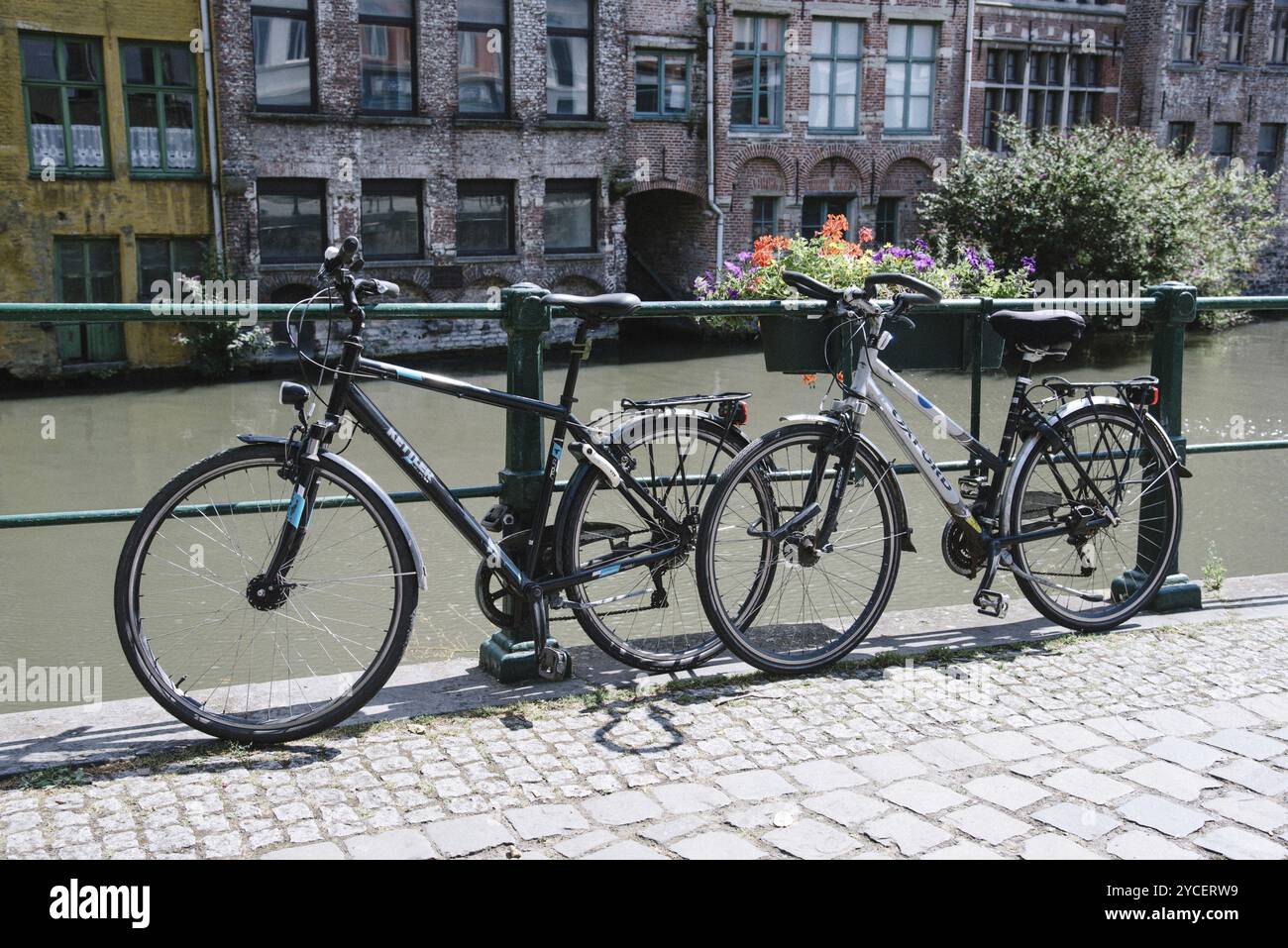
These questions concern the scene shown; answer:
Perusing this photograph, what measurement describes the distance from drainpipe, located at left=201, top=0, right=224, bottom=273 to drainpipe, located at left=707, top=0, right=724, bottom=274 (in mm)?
9405

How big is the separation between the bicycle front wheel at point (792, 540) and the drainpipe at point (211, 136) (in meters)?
18.7

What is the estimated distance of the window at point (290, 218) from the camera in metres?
22.5

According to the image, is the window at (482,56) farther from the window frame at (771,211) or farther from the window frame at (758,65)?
the window frame at (771,211)

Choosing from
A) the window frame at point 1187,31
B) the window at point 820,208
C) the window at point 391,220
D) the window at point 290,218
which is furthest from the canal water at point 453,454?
the window frame at point 1187,31

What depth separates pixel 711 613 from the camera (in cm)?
443

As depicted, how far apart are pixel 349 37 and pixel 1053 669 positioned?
20830 mm

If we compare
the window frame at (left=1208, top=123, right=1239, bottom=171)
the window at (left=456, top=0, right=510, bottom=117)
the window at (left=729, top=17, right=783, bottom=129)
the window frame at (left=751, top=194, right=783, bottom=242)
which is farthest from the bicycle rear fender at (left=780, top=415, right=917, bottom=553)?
the window frame at (left=1208, top=123, right=1239, bottom=171)

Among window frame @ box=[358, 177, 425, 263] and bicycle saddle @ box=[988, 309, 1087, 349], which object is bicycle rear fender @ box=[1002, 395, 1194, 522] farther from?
window frame @ box=[358, 177, 425, 263]

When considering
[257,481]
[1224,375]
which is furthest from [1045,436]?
[1224,375]

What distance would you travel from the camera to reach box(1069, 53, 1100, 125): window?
101 ft

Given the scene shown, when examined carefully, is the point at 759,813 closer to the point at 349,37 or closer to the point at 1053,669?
the point at 1053,669

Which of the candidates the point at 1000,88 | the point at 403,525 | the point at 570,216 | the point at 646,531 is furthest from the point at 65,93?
the point at 1000,88
